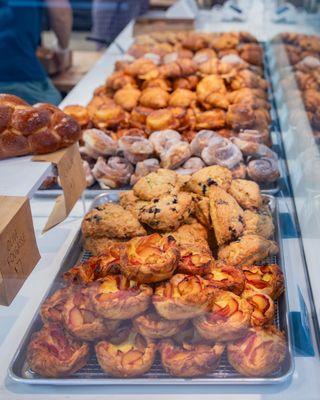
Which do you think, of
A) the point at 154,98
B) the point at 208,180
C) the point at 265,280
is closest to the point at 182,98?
the point at 154,98

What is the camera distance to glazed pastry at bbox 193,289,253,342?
3.13ft

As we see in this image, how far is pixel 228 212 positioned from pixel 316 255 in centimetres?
24

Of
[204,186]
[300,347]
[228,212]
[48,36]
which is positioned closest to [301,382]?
[300,347]

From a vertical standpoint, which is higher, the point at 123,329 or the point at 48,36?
the point at 123,329

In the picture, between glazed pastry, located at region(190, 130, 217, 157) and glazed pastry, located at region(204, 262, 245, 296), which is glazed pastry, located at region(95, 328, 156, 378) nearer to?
glazed pastry, located at region(204, 262, 245, 296)

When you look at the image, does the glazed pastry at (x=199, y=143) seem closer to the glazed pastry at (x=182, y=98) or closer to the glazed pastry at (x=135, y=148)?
the glazed pastry at (x=135, y=148)

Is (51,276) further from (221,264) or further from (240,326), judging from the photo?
(240,326)

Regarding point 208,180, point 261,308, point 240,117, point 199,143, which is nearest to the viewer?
point 261,308

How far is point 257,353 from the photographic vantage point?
0.94 metres

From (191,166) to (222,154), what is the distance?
0.11 metres

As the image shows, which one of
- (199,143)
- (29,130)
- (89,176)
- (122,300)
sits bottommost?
(89,176)

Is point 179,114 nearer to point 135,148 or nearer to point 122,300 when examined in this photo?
point 135,148

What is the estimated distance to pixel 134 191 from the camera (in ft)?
4.72

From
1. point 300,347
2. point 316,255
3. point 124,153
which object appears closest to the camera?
point 300,347
